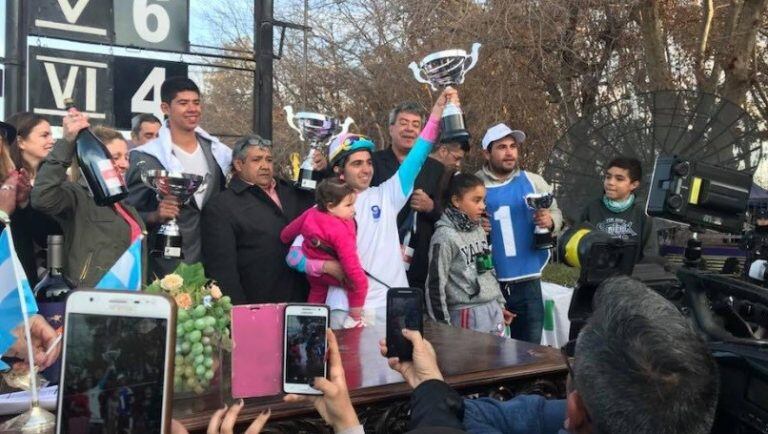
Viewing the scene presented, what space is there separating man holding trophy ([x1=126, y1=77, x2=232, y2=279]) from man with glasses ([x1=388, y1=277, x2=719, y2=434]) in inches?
92.1

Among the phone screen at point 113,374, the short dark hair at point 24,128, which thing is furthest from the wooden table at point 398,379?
the short dark hair at point 24,128

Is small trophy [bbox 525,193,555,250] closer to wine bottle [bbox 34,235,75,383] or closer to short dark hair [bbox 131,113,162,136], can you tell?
wine bottle [bbox 34,235,75,383]

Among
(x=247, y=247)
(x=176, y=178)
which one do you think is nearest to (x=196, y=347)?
(x=176, y=178)

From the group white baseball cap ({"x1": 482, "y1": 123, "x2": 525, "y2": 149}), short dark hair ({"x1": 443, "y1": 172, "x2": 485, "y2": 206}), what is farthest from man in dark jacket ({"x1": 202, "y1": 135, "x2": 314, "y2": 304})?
white baseball cap ({"x1": 482, "y1": 123, "x2": 525, "y2": 149})

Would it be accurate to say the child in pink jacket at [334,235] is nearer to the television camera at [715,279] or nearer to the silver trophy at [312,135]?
the silver trophy at [312,135]

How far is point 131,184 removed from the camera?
3.81 m

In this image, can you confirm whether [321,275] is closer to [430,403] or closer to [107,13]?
[430,403]

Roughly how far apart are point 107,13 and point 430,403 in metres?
4.54

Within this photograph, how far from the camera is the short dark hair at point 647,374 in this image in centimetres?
120

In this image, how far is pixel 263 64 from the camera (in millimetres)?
5535

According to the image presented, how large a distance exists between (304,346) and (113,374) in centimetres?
52

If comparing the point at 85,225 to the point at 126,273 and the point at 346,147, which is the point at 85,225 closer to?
the point at 126,273

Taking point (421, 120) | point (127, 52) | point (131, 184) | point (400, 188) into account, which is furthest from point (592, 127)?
point (127, 52)

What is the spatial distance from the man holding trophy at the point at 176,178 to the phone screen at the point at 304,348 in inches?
63.0
